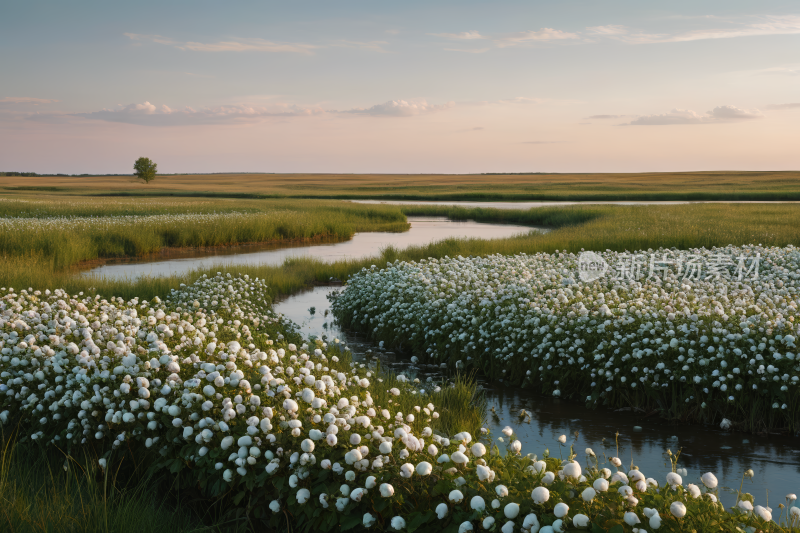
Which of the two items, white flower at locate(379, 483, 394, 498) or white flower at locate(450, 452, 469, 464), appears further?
white flower at locate(450, 452, 469, 464)

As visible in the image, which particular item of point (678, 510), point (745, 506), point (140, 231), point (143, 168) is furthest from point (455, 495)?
point (143, 168)

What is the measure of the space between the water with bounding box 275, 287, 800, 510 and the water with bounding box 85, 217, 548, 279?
1277 centimetres

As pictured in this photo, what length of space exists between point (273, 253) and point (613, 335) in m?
22.1

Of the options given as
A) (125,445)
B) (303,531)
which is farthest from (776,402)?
(125,445)

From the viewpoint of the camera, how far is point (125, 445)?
565 centimetres

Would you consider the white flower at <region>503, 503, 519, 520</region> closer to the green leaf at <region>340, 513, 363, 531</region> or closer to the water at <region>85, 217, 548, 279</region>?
the green leaf at <region>340, 513, 363, 531</region>

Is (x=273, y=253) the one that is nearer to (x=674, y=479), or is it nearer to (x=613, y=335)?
(x=613, y=335)

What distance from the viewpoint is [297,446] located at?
4.69 m

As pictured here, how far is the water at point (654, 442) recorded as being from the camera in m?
6.76

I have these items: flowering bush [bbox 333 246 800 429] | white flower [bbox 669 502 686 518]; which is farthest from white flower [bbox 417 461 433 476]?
flowering bush [bbox 333 246 800 429]

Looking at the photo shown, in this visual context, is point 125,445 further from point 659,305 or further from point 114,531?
point 659,305

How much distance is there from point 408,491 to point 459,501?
411 mm

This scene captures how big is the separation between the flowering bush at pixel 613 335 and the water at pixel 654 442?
0.31m

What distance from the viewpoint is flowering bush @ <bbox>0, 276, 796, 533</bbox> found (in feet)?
12.4
